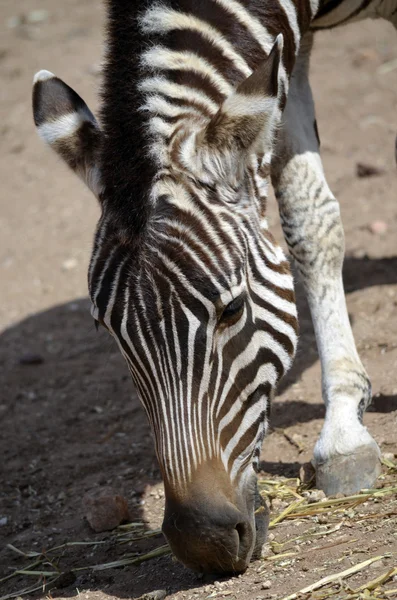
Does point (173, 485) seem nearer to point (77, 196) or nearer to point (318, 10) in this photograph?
point (318, 10)

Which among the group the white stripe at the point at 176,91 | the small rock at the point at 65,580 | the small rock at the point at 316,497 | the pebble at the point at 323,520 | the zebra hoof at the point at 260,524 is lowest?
the small rock at the point at 65,580

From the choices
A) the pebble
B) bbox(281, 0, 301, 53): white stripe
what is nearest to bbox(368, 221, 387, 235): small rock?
bbox(281, 0, 301, 53): white stripe

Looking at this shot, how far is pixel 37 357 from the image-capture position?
6.90 metres

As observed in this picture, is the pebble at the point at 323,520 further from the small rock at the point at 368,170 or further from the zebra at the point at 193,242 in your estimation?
the small rock at the point at 368,170

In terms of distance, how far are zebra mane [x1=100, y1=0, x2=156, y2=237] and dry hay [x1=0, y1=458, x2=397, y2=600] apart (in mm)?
1443

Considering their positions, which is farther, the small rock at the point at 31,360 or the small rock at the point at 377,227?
the small rock at the point at 377,227

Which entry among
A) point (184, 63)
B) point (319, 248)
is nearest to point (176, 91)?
point (184, 63)

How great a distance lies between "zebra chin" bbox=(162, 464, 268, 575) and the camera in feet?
9.68

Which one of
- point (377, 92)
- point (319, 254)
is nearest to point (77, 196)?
point (377, 92)

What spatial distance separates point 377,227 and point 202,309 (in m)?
4.57

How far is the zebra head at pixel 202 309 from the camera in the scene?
→ 3.04 meters

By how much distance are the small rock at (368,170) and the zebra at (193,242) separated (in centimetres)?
450

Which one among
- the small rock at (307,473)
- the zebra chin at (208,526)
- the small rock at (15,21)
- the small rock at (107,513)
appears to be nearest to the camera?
the zebra chin at (208,526)

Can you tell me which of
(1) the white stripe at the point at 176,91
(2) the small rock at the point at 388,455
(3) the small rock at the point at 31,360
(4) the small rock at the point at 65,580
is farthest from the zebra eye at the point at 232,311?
(3) the small rock at the point at 31,360
